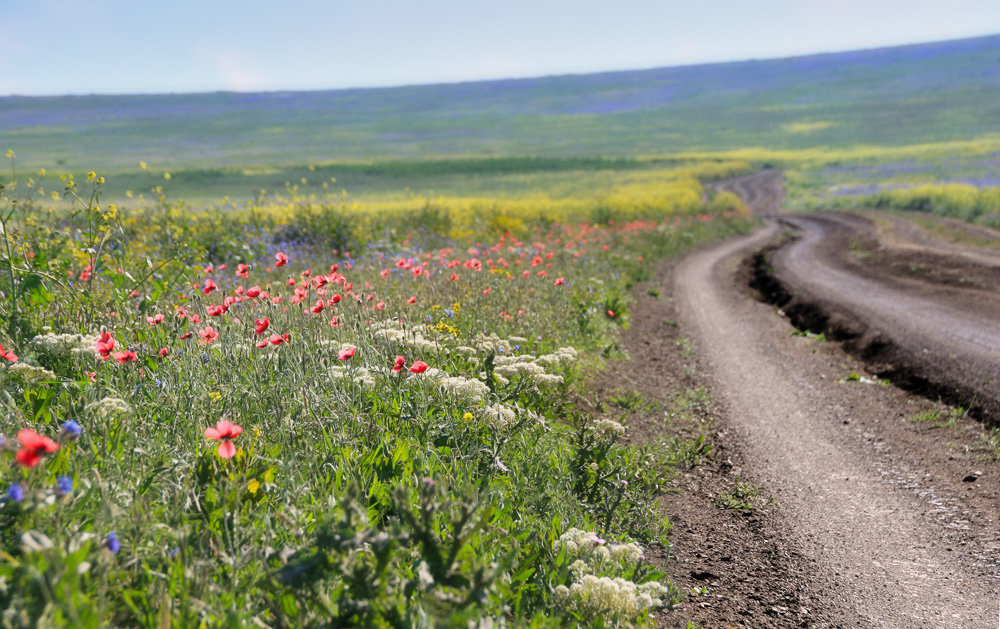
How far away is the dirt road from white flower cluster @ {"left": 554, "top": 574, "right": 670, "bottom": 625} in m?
1.15

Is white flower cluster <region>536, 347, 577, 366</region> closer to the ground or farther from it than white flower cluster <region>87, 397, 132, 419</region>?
closer to the ground

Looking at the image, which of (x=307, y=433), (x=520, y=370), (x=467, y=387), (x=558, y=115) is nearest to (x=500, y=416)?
(x=467, y=387)

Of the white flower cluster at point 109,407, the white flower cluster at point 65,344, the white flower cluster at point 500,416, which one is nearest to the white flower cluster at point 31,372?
the white flower cluster at point 65,344

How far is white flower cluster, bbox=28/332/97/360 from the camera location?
3.69m

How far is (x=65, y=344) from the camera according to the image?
3787mm

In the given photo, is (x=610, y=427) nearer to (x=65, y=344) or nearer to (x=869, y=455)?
(x=869, y=455)

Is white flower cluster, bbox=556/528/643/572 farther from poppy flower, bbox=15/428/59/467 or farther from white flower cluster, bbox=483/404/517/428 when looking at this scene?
poppy flower, bbox=15/428/59/467

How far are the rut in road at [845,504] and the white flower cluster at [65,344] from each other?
489 centimetres

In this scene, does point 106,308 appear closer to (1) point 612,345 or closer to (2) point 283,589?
(2) point 283,589

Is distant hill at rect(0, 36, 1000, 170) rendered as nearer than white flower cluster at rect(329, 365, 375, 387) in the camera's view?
No

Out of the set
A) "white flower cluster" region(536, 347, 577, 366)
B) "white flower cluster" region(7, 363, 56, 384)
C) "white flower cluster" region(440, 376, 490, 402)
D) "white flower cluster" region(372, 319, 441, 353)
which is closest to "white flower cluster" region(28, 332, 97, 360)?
"white flower cluster" region(7, 363, 56, 384)

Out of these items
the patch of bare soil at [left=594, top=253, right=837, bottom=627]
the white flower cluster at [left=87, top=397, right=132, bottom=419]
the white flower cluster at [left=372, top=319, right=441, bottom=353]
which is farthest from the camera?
the white flower cluster at [left=372, top=319, right=441, bottom=353]

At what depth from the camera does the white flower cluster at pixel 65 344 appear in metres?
3.69

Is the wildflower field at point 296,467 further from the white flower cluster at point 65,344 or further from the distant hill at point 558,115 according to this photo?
the distant hill at point 558,115
